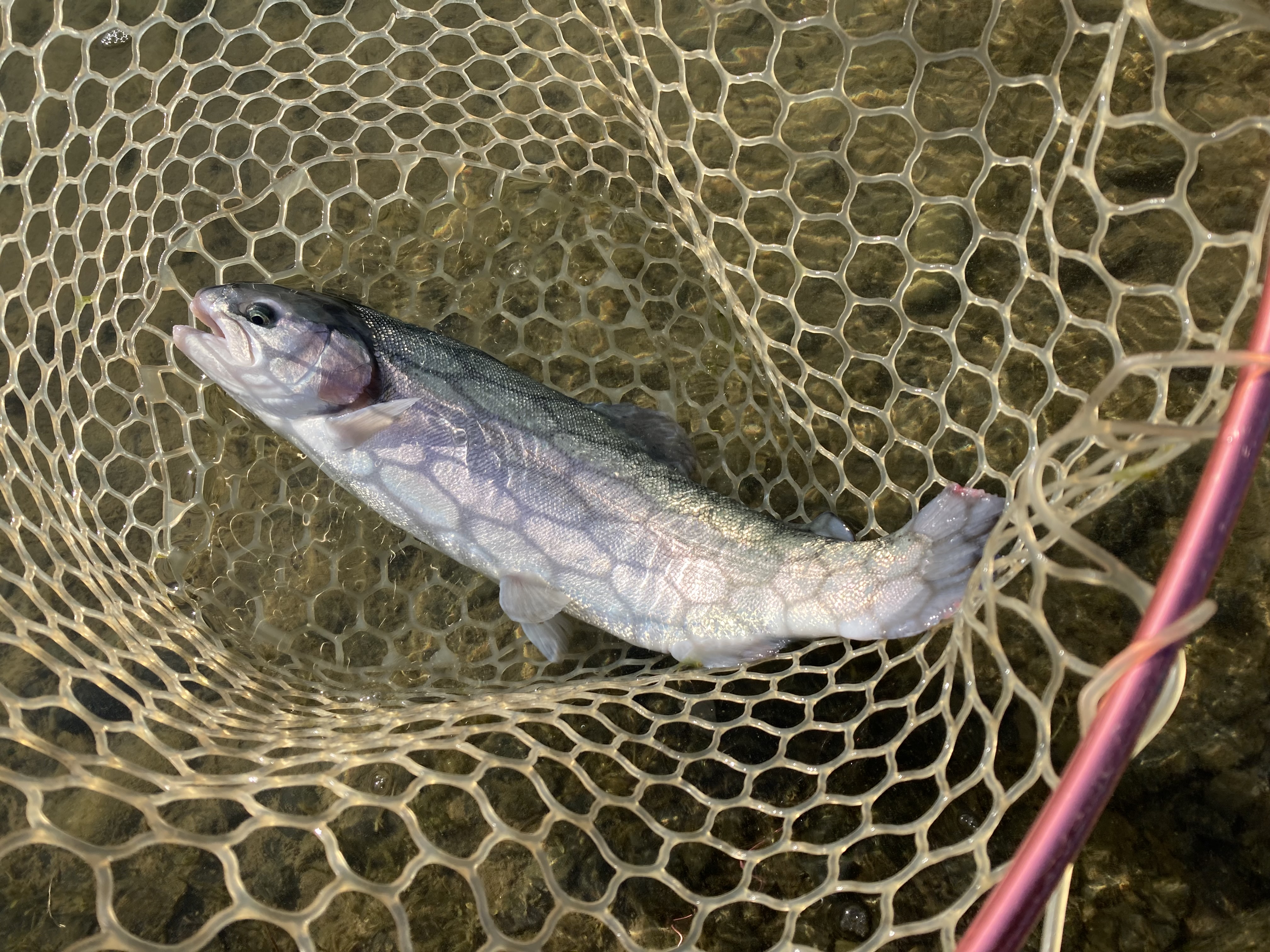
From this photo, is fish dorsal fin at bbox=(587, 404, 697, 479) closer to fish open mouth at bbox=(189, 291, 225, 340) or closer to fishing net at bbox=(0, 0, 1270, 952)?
fishing net at bbox=(0, 0, 1270, 952)

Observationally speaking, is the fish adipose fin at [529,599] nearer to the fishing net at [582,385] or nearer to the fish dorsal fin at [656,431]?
the fishing net at [582,385]

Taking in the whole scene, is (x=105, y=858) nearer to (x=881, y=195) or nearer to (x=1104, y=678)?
(x=1104, y=678)

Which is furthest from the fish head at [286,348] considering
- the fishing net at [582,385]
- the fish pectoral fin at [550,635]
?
the fish pectoral fin at [550,635]

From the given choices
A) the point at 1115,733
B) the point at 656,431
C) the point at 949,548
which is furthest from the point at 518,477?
the point at 1115,733

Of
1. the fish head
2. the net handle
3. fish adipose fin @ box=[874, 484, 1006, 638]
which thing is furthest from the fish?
the net handle

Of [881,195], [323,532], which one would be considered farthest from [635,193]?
[323,532]

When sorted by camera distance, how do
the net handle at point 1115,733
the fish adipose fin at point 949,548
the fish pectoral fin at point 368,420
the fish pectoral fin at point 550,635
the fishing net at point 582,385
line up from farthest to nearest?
the fish pectoral fin at point 550,635 → the fish pectoral fin at point 368,420 → the fishing net at point 582,385 → the fish adipose fin at point 949,548 → the net handle at point 1115,733
